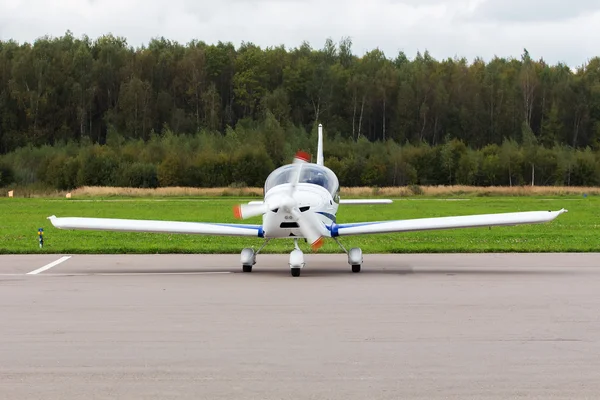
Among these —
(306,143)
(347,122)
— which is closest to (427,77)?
(347,122)

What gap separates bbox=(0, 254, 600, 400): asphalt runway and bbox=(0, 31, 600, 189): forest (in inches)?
2470

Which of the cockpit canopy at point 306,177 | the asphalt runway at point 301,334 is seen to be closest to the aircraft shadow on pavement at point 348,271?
the asphalt runway at point 301,334

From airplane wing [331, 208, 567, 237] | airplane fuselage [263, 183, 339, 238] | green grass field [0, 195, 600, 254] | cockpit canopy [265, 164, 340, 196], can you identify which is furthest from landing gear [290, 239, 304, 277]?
green grass field [0, 195, 600, 254]

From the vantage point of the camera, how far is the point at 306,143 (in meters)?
79.7

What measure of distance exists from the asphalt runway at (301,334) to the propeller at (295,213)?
67 cm

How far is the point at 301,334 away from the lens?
8.95m

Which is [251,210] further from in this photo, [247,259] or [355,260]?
[355,260]

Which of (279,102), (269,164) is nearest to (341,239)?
(269,164)

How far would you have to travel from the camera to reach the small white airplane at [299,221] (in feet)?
48.6

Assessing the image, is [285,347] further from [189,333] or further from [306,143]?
[306,143]

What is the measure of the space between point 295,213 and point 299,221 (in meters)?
0.16

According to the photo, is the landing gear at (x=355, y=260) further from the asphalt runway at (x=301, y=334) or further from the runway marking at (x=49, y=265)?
the runway marking at (x=49, y=265)

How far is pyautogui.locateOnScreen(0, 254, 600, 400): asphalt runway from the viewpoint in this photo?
6.73 meters

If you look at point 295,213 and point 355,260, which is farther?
point 355,260
